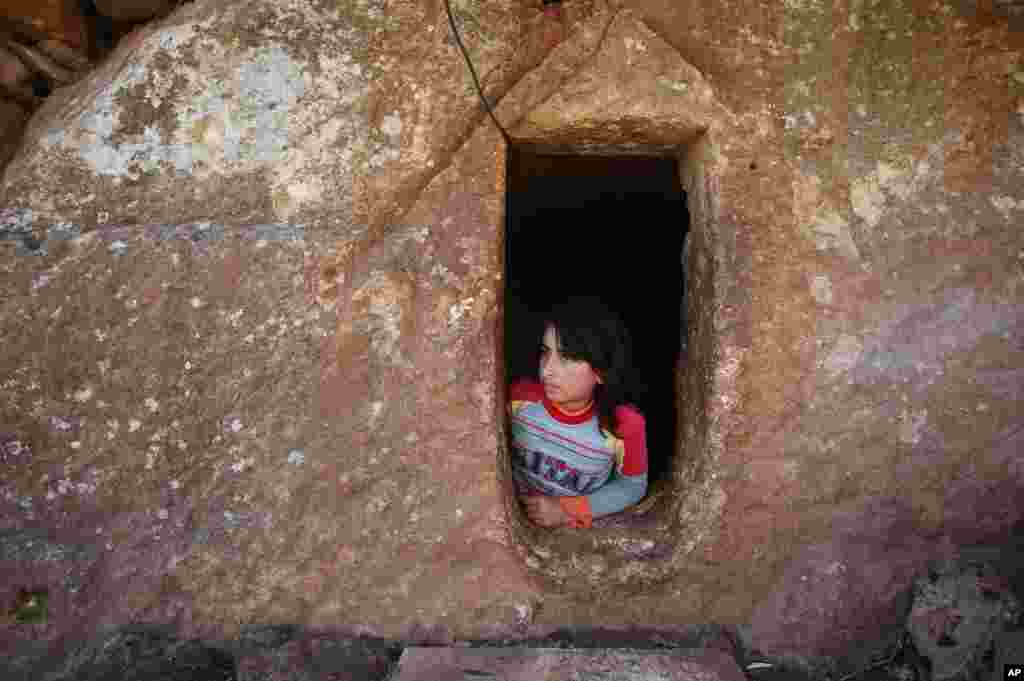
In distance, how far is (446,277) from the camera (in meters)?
1.63

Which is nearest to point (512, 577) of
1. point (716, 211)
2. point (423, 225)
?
point (423, 225)

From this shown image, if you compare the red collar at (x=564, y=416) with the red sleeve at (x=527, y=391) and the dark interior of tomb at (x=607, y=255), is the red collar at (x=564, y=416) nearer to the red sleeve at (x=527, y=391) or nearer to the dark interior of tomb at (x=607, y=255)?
the red sleeve at (x=527, y=391)

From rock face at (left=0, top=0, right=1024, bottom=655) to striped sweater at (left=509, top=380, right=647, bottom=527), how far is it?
0.24 meters

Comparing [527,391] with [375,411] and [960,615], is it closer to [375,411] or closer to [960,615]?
[375,411]

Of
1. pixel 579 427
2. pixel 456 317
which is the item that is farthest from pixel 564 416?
pixel 456 317

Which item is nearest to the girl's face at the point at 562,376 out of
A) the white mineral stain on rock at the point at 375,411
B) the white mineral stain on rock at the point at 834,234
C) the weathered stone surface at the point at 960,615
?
the white mineral stain on rock at the point at 375,411

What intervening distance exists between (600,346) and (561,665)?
2.64ft

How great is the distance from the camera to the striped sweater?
202 cm

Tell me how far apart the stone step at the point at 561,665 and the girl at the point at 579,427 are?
1.56ft

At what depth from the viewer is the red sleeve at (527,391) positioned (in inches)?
83.0

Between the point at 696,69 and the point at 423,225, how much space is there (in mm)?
669

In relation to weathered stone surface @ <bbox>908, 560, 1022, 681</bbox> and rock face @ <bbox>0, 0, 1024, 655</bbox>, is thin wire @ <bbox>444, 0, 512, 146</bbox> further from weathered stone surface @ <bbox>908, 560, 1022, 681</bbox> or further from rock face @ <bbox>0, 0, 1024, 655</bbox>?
weathered stone surface @ <bbox>908, 560, 1022, 681</bbox>

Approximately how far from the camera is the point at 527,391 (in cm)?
214

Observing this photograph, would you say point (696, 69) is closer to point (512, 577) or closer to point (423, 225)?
point (423, 225)
